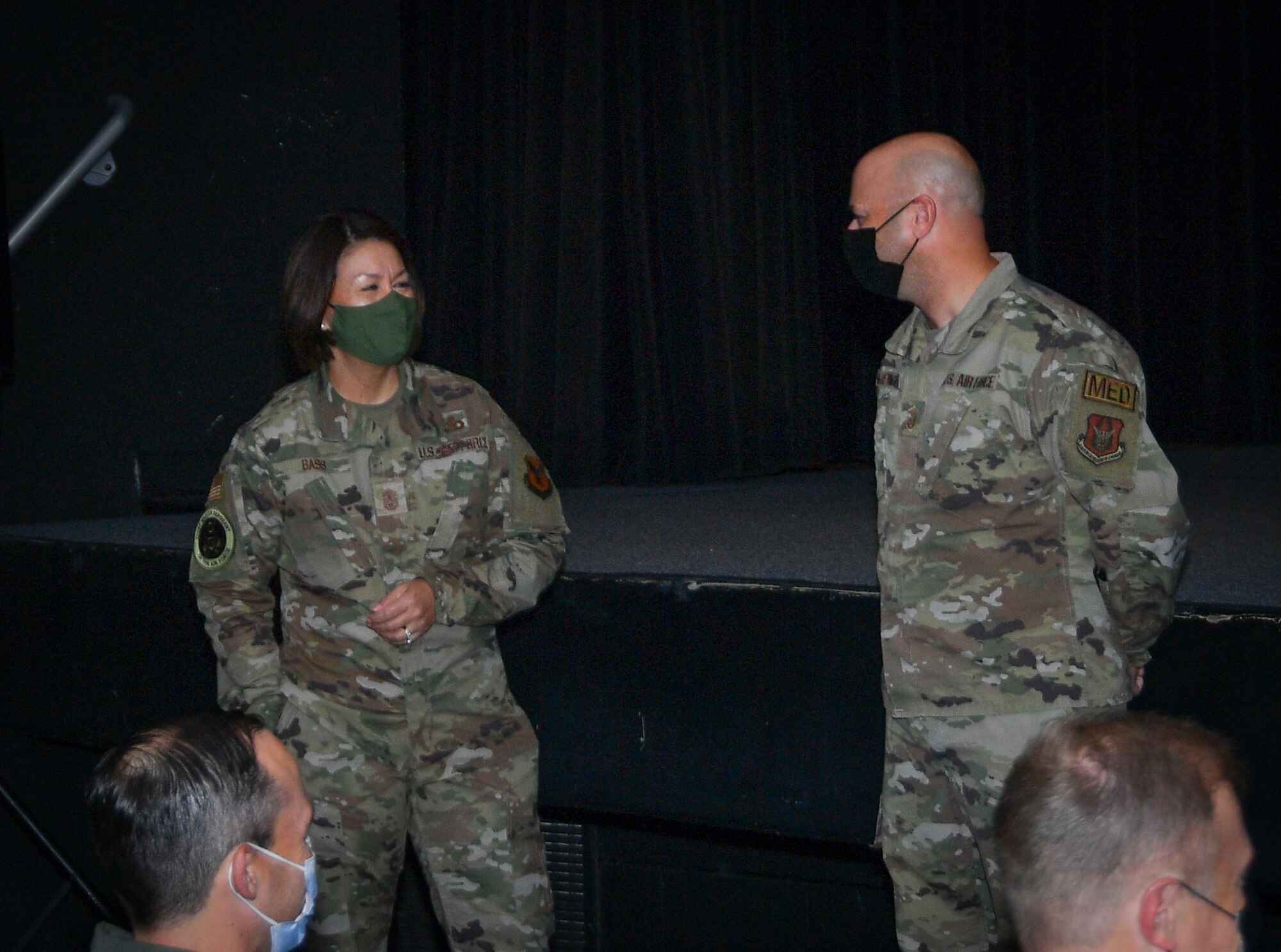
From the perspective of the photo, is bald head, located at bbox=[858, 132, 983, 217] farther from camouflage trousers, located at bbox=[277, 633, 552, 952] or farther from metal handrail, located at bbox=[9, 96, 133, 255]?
metal handrail, located at bbox=[9, 96, 133, 255]

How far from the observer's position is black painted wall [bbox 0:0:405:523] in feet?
11.9

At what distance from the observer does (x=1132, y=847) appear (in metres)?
1.15

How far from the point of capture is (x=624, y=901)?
349 cm

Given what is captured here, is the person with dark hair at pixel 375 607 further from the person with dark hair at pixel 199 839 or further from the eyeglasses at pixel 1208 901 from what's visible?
the eyeglasses at pixel 1208 901

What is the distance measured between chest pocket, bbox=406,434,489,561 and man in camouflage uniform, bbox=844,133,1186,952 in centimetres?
67

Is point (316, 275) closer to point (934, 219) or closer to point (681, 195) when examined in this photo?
point (934, 219)

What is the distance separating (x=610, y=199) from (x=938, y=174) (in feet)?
10.6

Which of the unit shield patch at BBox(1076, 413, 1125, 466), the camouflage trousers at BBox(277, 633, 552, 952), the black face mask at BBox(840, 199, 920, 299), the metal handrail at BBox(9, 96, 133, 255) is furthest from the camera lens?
the metal handrail at BBox(9, 96, 133, 255)

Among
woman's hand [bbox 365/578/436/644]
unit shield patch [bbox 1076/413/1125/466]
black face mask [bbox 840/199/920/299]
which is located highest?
black face mask [bbox 840/199/920/299]

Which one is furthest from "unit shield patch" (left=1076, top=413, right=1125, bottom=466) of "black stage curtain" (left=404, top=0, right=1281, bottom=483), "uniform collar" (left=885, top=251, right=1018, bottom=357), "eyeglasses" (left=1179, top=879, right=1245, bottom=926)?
"black stage curtain" (left=404, top=0, right=1281, bottom=483)

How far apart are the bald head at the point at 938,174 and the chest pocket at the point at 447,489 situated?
2.65 ft

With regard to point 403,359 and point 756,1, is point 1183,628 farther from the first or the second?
point 756,1

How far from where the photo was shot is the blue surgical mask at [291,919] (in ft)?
4.62

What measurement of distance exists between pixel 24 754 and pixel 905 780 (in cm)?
306
